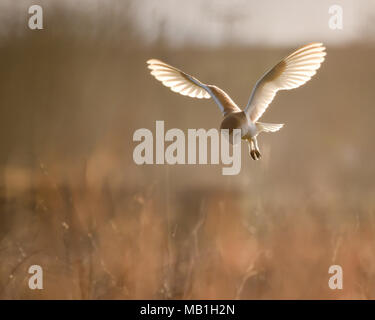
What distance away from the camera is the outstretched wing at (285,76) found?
994 millimetres

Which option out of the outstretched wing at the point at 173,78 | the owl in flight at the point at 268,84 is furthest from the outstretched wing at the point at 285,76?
the outstretched wing at the point at 173,78

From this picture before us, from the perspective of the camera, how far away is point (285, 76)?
1034mm

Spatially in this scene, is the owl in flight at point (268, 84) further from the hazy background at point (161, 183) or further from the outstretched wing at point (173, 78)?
the hazy background at point (161, 183)

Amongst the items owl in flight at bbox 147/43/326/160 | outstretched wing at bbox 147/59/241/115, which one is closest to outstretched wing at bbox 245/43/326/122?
owl in flight at bbox 147/43/326/160

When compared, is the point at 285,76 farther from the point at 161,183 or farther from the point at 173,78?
the point at 161,183

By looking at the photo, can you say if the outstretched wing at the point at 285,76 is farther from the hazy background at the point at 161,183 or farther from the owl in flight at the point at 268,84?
the hazy background at the point at 161,183

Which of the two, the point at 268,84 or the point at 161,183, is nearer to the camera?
the point at 268,84

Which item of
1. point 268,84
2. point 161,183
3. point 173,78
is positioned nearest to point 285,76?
point 268,84

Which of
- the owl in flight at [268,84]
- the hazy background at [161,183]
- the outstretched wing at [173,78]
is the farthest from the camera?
the hazy background at [161,183]

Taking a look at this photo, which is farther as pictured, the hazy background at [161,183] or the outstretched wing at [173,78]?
the hazy background at [161,183]

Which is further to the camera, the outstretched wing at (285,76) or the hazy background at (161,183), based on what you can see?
the hazy background at (161,183)

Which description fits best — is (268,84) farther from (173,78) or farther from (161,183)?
(161,183)

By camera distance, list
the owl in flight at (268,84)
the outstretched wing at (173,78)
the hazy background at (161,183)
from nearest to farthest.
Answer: the owl in flight at (268,84) < the outstretched wing at (173,78) < the hazy background at (161,183)

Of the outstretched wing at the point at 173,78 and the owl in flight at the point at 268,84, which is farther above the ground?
the outstretched wing at the point at 173,78
